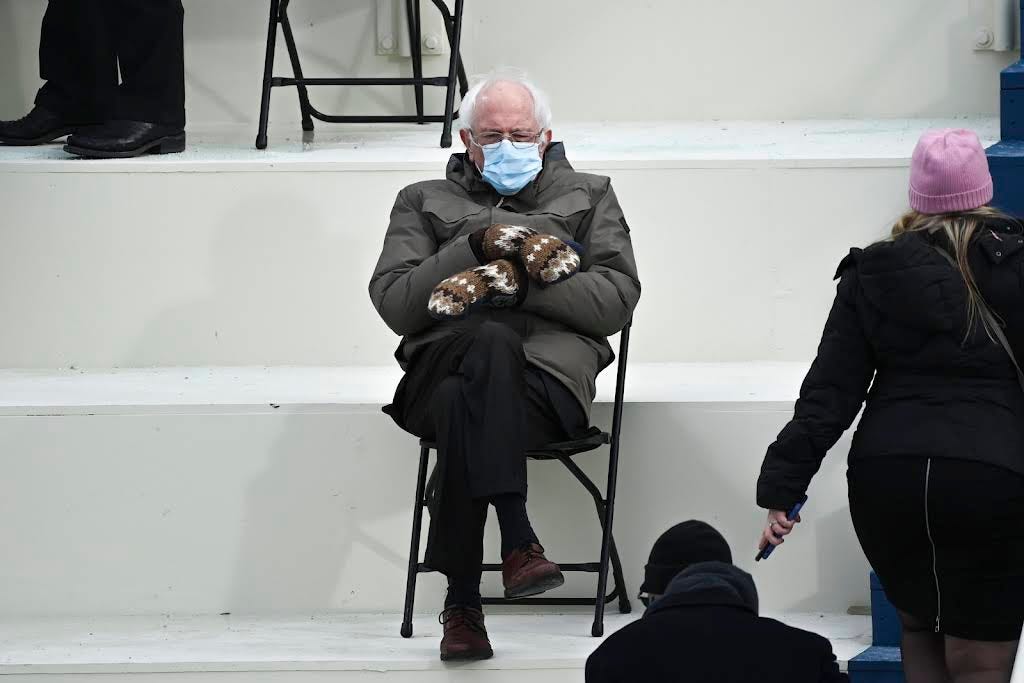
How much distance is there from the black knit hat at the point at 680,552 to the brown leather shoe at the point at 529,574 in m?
0.37

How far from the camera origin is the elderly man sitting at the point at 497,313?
2941 mm

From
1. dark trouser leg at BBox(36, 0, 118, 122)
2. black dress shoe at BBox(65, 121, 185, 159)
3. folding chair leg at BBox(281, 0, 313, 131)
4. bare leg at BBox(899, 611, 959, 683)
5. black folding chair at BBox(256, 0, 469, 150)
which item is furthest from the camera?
folding chair leg at BBox(281, 0, 313, 131)

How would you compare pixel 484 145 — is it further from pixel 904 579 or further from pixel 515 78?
pixel 904 579

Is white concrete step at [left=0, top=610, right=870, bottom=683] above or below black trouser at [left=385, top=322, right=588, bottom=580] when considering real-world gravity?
below

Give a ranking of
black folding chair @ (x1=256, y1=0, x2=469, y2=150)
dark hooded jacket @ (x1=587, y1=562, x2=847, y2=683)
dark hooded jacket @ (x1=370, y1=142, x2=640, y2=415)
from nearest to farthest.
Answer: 1. dark hooded jacket @ (x1=587, y1=562, x2=847, y2=683)
2. dark hooded jacket @ (x1=370, y1=142, x2=640, y2=415)
3. black folding chair @ (x1=256, y1=0, x2=469, y2=150)

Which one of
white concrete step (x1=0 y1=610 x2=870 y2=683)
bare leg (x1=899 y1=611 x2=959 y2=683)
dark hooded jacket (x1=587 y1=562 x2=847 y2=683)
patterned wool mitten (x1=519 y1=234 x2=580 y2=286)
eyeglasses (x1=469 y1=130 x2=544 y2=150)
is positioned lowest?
white concrete step (x1=0 y1=610 x2=870 y2=683)

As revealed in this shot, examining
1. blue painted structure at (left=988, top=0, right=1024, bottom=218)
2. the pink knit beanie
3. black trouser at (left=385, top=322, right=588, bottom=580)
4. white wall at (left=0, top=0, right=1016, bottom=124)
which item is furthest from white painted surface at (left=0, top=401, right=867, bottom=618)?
white wall at (left=0, top=0, right=1016, bottom=124)

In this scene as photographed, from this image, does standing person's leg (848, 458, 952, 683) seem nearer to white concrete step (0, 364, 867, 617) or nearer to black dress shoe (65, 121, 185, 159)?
white concrete step (0, 364, 867, 617)

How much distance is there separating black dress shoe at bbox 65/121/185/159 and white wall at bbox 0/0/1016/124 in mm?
954

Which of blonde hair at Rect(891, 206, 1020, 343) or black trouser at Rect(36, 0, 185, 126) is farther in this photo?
black trouser at Rect(36, 0, 185, 126)

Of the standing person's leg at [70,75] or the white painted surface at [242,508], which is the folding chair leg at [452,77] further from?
the white painted surface at [242,508]

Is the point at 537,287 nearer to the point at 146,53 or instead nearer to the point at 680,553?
the point at 680,553

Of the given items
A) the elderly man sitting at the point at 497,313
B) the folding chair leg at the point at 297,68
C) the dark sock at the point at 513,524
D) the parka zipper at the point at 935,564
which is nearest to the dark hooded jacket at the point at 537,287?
the elderly man sitting at the point at 497,313

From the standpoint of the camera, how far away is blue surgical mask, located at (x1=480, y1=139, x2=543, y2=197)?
10.8ft
